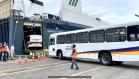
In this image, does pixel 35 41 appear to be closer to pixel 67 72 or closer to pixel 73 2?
pixel 73 2

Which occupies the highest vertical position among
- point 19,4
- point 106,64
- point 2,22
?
point 19,4

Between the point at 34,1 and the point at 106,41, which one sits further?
the point at 34,1

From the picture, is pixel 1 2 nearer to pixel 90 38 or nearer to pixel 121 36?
pixel 90 38

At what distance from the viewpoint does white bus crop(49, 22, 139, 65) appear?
17562mm

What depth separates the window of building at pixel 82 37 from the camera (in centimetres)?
2178

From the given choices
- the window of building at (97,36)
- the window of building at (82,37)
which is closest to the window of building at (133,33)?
the window of building at (97,36)

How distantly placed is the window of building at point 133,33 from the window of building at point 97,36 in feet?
8.30

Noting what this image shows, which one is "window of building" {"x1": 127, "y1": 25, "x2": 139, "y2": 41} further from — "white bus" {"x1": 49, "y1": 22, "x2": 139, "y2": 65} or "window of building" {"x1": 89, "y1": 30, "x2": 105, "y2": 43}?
"window of building" {"x1": 89, "y1": 30, "x2": 105, "y2": 43}

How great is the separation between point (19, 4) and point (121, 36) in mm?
18583

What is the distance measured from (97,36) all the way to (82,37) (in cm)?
211

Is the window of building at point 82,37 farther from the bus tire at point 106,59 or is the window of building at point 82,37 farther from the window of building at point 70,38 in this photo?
the bus tire at point 106,59

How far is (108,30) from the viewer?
1952 cm

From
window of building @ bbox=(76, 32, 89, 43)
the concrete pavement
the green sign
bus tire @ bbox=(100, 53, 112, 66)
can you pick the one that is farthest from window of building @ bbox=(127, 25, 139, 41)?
the green sign

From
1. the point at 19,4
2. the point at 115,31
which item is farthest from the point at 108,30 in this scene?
the point at 19,4
